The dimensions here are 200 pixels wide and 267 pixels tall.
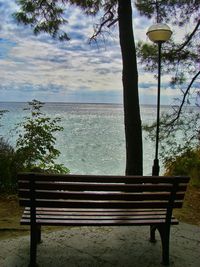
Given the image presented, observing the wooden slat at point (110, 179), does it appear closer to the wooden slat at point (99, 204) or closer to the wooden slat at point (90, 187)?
the wooden slat at point (90, 187)

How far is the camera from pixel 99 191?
3.24 meters

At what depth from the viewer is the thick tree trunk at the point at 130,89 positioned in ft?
19.1

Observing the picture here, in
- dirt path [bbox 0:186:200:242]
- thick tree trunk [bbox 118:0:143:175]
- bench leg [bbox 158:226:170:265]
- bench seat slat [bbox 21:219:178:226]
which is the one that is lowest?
dirt path [bbox 0:186:200:242]

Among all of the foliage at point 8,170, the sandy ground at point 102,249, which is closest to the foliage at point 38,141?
the foliage at point 8,170

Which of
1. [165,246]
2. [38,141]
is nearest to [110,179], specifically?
[165,246]

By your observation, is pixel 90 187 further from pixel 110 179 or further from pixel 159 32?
pixel 159 32

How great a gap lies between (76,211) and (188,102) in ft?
19.9

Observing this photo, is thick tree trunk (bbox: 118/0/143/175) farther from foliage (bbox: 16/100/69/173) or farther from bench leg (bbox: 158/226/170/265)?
bench leg (bbox: 158/226/170/265)

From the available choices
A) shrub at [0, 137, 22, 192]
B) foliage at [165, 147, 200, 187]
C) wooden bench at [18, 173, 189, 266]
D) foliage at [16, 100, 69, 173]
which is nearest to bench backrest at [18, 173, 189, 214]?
wooden bench at [18, 173, 189, 266]

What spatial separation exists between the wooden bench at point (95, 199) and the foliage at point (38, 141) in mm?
3487

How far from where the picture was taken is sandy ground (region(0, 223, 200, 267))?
344 centimetres

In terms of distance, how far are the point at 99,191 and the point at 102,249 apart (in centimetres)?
82

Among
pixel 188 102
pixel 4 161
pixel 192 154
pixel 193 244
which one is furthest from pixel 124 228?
pixel 188 102

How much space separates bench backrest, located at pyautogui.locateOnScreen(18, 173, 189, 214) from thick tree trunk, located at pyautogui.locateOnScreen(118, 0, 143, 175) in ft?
8.63
